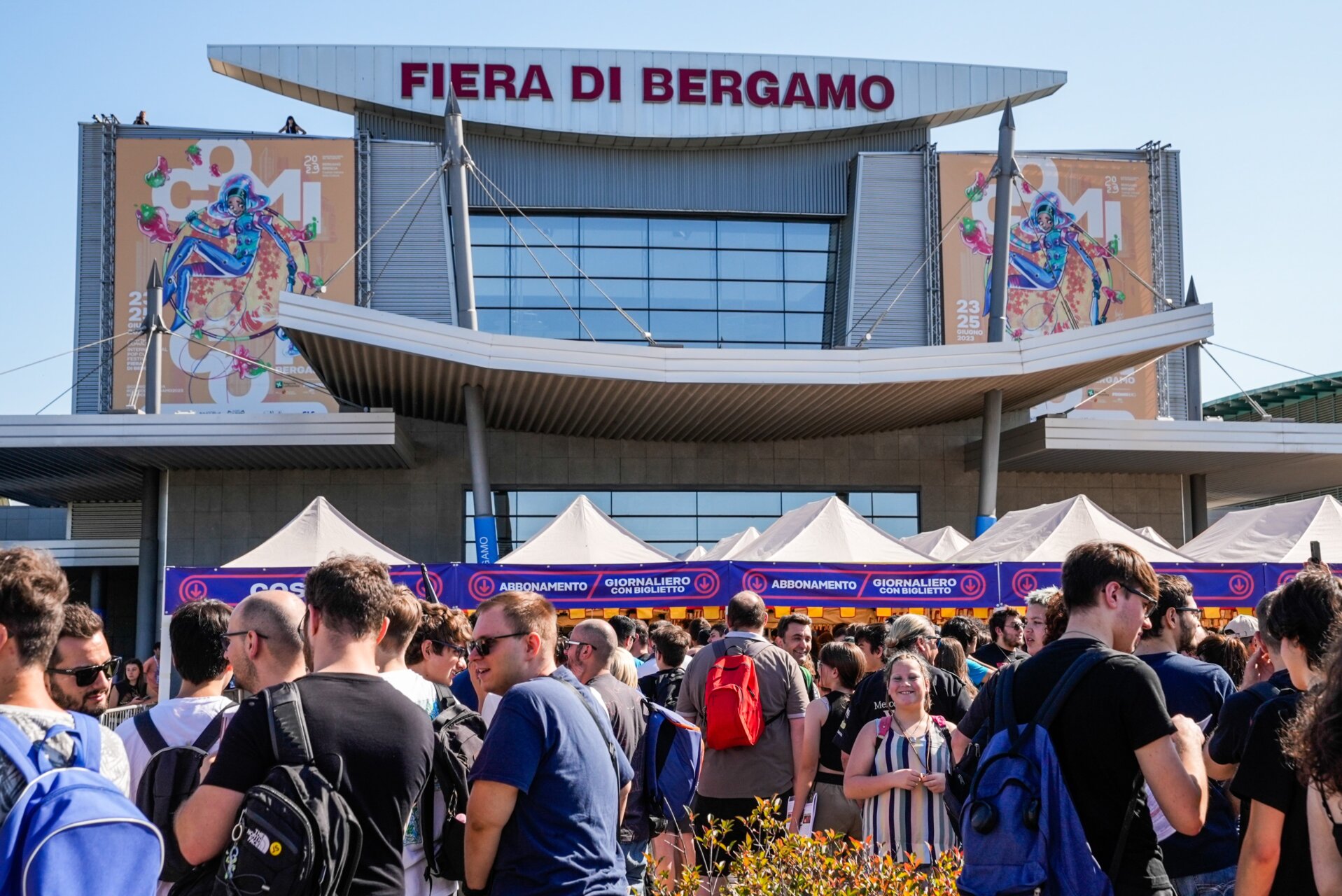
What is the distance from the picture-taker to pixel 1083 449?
28125 mm

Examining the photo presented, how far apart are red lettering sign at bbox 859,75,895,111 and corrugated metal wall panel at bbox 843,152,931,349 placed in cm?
194

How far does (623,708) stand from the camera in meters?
5.75

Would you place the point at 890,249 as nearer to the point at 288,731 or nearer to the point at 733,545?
the point at 733,545

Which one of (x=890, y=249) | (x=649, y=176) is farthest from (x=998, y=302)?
(x=649, y=176)

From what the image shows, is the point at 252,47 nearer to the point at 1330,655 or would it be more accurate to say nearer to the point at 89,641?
the point at 89,641

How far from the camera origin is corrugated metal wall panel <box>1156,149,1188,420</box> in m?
34.8

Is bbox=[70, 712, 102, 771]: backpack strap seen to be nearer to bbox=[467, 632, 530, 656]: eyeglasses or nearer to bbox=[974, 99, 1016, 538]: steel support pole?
bbox=[467, 632, 530, 656]: eyeglasses

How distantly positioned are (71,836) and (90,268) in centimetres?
3224

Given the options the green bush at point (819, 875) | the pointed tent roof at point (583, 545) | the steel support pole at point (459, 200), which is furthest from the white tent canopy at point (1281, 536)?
the steel support pole at point (459, 200)

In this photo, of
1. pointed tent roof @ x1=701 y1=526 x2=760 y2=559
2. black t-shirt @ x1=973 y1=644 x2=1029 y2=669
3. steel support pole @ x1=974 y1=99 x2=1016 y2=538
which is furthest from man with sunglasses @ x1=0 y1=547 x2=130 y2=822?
steel support pole @ x1=974 y1=99 x2=1016 y2=538

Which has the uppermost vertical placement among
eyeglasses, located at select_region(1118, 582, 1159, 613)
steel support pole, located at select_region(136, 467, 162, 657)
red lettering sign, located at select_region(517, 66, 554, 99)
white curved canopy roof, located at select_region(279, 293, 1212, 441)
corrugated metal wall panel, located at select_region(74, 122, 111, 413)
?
red lettering sign, located at select_region(517, 66, 554, 99)

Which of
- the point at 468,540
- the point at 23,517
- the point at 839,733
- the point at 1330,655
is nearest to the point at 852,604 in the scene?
the point at 839,733

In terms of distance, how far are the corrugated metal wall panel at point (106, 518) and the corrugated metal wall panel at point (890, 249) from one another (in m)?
19.2

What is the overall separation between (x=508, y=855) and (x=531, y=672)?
59 centimetres
